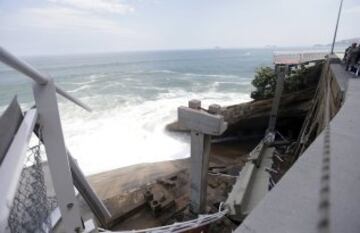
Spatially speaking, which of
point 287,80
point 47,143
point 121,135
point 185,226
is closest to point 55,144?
point 47,143

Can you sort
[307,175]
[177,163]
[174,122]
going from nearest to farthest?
1. [307,175]
2. [177,163]
3. [174,122]

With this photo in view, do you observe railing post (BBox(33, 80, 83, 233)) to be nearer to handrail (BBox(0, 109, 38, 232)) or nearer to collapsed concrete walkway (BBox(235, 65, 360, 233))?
handrail (BBox(0, 109, 38, 232))

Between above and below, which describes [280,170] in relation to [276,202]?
below

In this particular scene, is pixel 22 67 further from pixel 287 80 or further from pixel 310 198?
pixel 287 80

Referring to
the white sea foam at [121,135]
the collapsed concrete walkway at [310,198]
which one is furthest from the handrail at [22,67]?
the white sea foam at [121,135]

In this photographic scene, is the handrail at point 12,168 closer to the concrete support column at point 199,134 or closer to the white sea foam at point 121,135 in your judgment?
the concrete support column at point 199,134

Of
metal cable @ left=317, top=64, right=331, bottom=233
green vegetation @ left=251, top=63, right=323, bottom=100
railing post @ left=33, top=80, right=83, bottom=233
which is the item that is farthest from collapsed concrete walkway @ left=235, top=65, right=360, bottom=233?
green vegetation @ left=251, top=63, right=323, bottom=100

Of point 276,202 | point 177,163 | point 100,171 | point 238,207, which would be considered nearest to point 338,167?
point 276,202

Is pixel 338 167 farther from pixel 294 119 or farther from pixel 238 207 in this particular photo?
pixel 294 119
